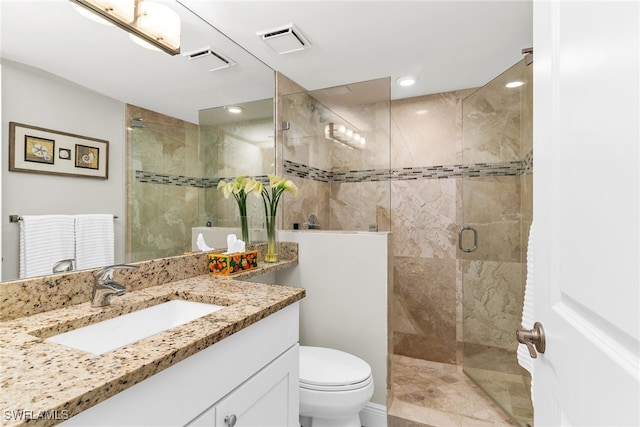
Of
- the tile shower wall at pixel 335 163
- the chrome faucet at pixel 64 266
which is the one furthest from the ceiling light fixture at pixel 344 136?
the chrome faucet at pixel 64 266

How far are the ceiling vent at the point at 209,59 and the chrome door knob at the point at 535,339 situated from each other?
1.82 metres

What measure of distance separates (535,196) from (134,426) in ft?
3.43

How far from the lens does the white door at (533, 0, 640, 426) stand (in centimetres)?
38

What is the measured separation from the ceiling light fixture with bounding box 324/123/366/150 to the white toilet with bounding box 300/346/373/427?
145cm

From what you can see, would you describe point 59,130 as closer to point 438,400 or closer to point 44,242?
point 44,242

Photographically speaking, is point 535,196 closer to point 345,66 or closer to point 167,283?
point 167,283

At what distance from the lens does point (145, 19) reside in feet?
4.45

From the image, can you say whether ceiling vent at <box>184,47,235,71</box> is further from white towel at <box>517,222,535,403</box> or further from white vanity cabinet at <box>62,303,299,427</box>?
white towel at <box>517,222,535,403</box>

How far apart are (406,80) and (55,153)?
89.7 inches

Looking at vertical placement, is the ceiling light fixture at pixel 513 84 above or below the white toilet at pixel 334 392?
above

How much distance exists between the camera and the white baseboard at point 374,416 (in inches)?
74.8

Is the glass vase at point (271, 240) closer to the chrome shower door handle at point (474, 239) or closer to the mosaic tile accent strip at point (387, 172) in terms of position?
the mosaic tile accent strip at point (387, 172)

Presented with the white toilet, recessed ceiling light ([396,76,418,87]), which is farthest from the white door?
recessed ceiling light ([396,76,418,87])

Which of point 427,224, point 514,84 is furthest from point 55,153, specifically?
point 427,224
